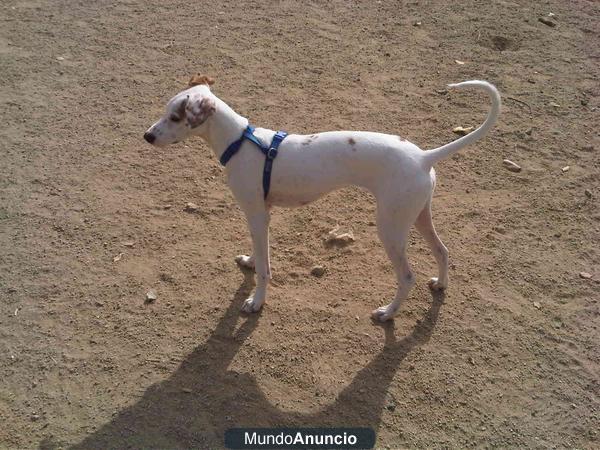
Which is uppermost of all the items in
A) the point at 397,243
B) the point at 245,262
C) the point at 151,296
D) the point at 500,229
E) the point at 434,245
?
the point at 397,243

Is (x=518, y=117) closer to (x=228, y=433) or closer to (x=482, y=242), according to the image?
(x=482, y=242)

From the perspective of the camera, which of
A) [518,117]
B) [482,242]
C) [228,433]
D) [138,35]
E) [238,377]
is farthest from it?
[138,35]

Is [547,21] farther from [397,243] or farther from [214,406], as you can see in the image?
[214,406]

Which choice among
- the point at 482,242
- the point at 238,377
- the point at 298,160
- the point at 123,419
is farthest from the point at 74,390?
the point at 482,242

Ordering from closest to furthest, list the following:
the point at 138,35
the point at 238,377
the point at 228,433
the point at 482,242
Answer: the point at 228,433 < the point at 238,377 < the point at 482,242 < the point at 138,35

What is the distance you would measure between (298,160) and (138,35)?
205 inches

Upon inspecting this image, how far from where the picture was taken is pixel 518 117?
655cm

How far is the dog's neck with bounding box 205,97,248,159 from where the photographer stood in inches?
147

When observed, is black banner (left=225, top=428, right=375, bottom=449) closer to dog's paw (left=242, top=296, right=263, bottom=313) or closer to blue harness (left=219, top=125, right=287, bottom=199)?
dog's paw (left=242, top=296, right=263, bottom=313)

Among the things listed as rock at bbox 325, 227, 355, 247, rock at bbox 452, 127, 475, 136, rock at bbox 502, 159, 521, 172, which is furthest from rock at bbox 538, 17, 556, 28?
rock at bbox 325, 227, 355, 247

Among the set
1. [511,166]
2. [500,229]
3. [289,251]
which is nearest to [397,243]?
[289,251]

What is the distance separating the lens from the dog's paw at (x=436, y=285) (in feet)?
14.9

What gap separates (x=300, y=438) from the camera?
3.60 m

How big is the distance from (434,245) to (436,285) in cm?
45
